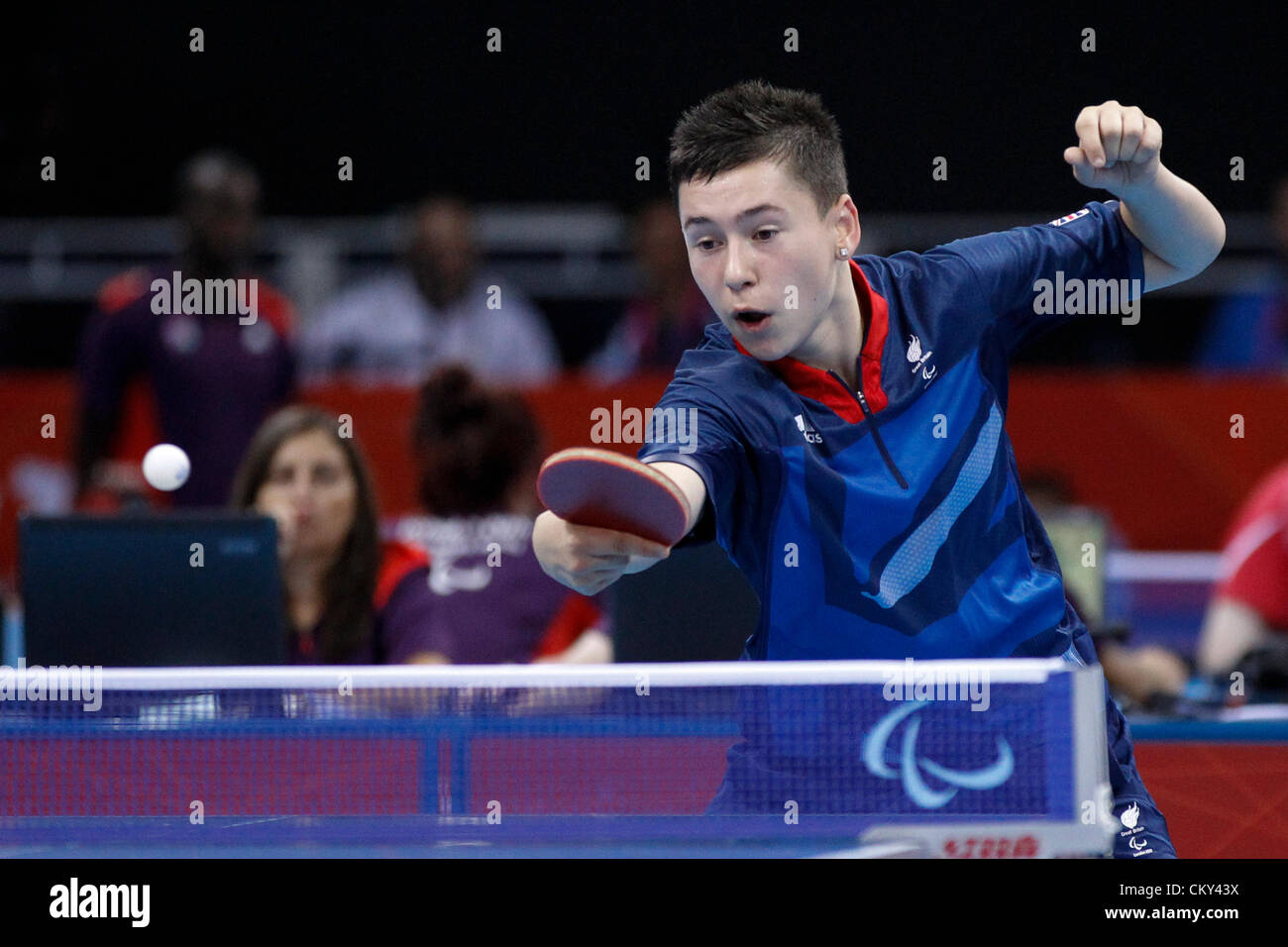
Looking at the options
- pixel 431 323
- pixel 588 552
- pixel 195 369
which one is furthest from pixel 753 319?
pixel 431 323

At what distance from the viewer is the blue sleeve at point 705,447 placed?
232cm

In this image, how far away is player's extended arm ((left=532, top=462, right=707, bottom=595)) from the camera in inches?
82.4

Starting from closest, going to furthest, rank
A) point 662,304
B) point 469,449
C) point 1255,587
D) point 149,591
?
1. point 149,591
2. point 469,449
3. point 1255,587
4. point 662,304

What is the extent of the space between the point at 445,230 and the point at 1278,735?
4.95m

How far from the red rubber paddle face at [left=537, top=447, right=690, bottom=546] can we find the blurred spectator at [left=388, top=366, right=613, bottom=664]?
1.86 metres

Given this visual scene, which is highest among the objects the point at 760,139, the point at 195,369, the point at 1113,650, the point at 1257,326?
the point at 1257,326

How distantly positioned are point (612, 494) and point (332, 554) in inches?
90.8

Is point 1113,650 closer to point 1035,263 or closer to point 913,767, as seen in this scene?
point 1035,263

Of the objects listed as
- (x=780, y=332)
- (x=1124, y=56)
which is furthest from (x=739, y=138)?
(x=1124, y=56)

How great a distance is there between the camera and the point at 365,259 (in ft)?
32.1

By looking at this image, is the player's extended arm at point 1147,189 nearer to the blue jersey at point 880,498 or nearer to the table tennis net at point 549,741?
the blue jersey at point 880,498

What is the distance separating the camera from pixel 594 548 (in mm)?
2105

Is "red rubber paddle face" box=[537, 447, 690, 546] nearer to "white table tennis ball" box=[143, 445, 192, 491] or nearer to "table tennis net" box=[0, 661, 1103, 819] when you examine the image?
"table tennis net" box=[0, 661, 1103, 819]

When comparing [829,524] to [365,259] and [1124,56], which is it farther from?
[365,259]
